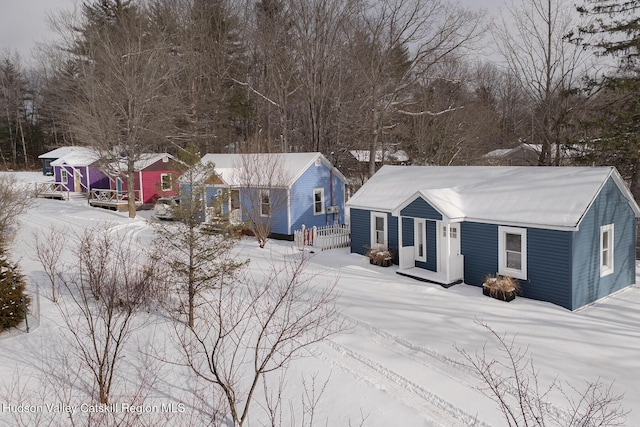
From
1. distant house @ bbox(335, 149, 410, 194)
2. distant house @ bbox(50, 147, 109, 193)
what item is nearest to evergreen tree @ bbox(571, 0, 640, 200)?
distant house @ bbox(335, 149, 410, 194)

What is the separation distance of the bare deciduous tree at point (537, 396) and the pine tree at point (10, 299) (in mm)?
10907

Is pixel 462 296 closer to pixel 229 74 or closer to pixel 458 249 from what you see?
pixel 458 249

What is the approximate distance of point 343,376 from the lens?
9055 millimetres

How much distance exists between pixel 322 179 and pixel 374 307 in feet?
40.5

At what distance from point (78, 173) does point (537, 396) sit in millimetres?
40243

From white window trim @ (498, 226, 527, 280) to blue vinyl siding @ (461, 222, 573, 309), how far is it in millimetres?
111

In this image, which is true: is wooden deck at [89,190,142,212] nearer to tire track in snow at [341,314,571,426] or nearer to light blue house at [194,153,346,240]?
light blue house at [194,153,346,240]

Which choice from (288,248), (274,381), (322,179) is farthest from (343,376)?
(322,179)

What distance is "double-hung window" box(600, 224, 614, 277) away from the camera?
47.1ft

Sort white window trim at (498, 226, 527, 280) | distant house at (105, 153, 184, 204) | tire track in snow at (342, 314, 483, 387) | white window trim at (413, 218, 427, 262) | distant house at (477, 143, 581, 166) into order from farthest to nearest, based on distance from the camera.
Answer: distant house at (477, 143, 581, 166)
distant house at (105, 153, 184, 204)
white window trim at (413, 218, 427, 262)
white window trim at (498, 226, 527, 280)
tire track in snow at (342, 314, 483, 387)

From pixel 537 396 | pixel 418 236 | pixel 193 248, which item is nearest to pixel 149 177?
pixel 418 236

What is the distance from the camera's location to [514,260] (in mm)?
14328

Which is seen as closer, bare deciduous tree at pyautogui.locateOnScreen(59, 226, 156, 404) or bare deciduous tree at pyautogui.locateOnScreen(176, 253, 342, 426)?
bare deciduous tree at pyautogui.locateOnScreen(176, 253, 342, 426)

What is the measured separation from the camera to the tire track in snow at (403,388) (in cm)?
755
